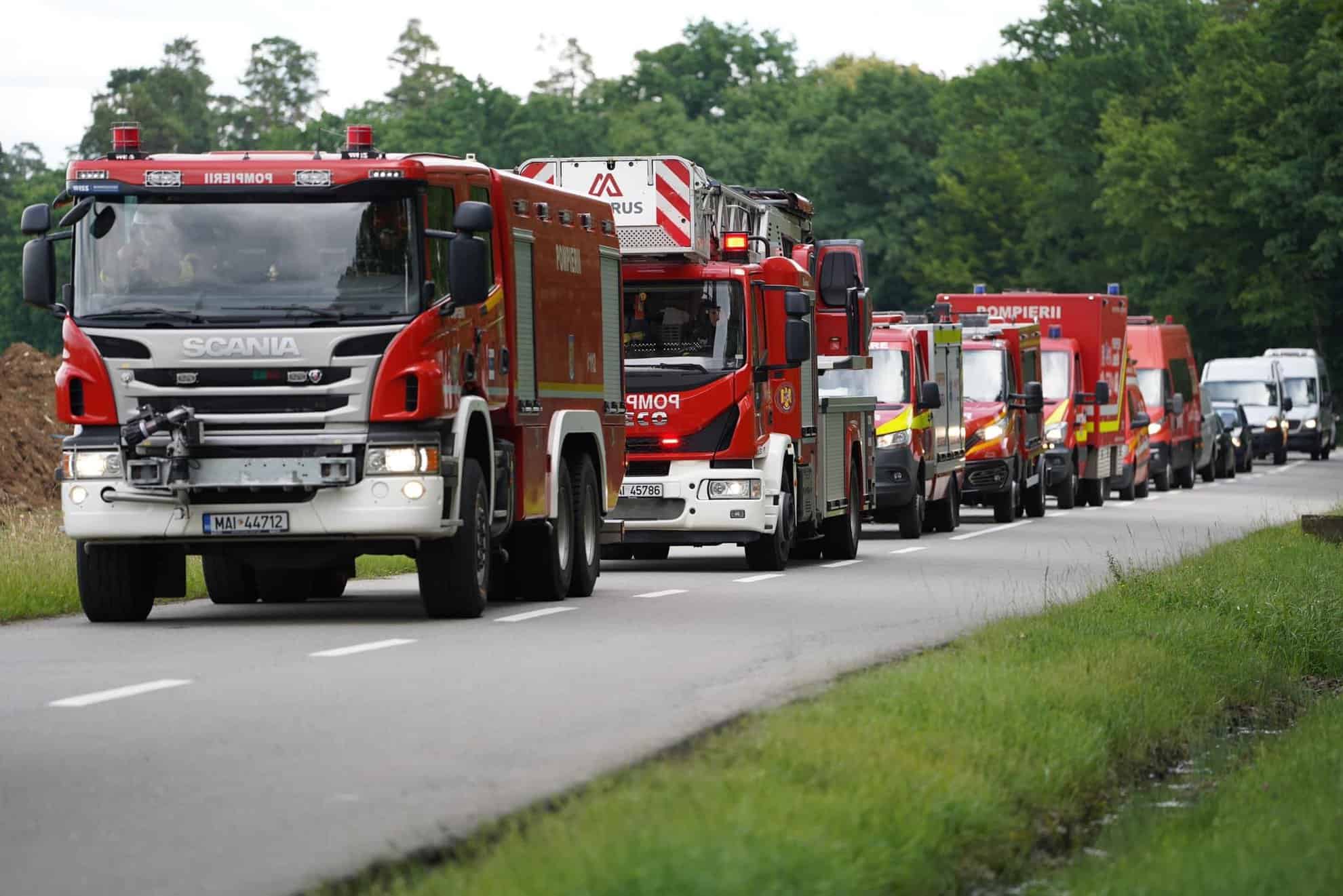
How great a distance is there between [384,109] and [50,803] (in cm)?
14725

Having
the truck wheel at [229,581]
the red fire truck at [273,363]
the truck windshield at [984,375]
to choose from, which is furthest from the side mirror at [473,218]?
the truck windshield at [984,375]

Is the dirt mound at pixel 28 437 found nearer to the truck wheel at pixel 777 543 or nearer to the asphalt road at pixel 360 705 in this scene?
the truck wheel at pixel 777 543

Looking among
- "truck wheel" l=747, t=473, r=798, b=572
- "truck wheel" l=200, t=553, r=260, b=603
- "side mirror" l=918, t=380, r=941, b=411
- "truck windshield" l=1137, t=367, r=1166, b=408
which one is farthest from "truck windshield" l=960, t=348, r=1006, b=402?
"truck wheel" l=200, t=553, r=260, b=603

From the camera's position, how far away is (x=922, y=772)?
865cm

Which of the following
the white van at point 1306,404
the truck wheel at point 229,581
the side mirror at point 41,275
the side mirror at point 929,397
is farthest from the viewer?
the white van at point 1306,404

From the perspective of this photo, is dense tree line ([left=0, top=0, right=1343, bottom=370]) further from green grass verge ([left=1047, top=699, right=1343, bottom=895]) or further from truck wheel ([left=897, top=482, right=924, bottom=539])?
green grass verge ([left=1047, top=699, right=1343, bottom=895])

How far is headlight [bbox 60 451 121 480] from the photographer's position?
15836 mm

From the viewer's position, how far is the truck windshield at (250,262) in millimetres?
15781

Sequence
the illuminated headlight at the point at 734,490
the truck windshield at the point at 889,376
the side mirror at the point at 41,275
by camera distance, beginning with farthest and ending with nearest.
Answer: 1. the truck windshield at the point at 889,376
2. the illuminated headlight at the point at 734,490
3. the side mirror at the point at 41,275

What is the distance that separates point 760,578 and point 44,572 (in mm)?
5719

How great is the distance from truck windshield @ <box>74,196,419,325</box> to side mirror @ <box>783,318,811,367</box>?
23.5 ft

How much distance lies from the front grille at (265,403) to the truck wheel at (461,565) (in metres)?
1.01

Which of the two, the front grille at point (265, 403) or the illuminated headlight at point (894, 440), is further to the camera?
the illuminated headlight at point (894, 440)

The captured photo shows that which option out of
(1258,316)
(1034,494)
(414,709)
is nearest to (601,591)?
(414,709)
